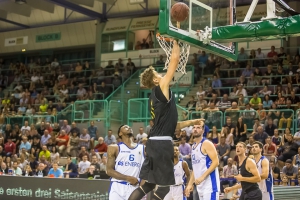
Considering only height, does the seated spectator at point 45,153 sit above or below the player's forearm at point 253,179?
below

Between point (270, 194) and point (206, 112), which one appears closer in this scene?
point (270, 194)

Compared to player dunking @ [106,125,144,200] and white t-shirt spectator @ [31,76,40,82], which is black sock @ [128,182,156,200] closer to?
player dunking @ [106,125,144,200]

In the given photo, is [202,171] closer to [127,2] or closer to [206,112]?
[206,112]

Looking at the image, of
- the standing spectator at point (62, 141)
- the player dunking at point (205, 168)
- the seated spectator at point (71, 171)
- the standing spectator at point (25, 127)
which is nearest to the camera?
the player dunking at point (205, 168)

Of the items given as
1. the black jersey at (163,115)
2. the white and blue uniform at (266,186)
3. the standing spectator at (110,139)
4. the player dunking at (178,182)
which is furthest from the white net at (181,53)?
the standing spectator at (110,139)

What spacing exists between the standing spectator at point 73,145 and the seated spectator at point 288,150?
795 cm

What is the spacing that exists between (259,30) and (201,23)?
98 centimetres

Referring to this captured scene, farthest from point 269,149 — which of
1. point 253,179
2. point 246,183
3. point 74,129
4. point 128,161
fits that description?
point 128,161

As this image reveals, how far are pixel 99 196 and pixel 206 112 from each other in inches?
256

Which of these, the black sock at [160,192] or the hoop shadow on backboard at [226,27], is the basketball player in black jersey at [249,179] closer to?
the hoop shadow on backboard at [226,27]

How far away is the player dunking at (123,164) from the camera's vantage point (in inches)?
330

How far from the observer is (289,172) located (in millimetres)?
14789

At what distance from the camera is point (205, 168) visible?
8820 mm

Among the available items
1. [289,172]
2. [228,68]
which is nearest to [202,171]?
[289,172]
